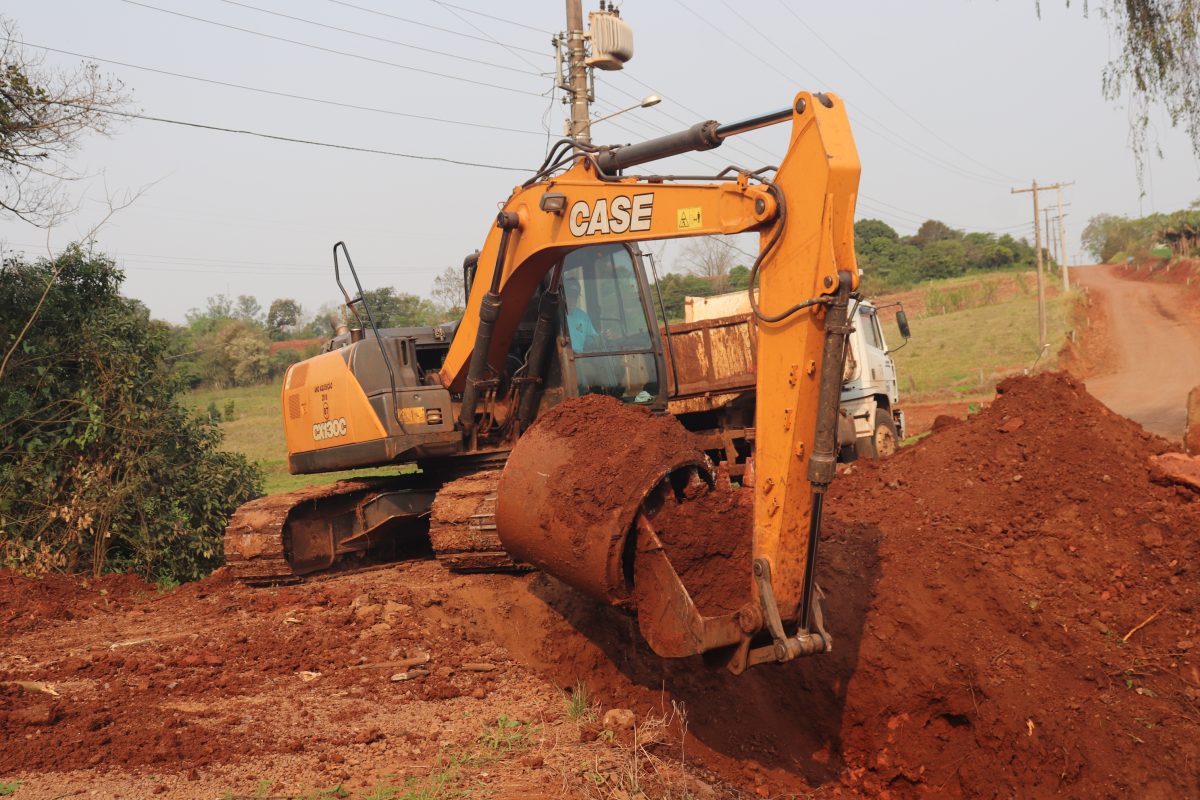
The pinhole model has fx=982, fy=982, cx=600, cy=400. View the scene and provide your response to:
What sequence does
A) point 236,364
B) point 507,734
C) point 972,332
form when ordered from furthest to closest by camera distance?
point 236,364 → point 972,332 → point 507,734

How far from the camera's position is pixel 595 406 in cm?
582

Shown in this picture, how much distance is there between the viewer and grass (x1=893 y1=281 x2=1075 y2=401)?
30.2m

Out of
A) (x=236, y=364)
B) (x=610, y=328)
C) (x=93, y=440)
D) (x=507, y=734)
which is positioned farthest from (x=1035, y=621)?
(x=236, y=364)

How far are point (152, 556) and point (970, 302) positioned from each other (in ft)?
150

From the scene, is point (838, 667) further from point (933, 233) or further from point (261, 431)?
point (933, 233)

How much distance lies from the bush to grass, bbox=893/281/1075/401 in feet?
74.7

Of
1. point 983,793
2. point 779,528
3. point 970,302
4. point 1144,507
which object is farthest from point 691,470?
point 970,302

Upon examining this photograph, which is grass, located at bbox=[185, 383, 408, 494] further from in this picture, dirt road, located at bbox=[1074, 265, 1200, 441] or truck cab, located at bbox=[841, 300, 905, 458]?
dirt road, located at bbox=[1074, 265, 1200, 441]

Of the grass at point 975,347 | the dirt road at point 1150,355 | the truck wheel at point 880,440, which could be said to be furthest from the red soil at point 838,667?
the grass at point 975,347

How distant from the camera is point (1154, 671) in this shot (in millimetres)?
6055

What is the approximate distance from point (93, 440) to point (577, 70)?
11.5m

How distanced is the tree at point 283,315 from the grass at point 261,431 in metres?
13.6

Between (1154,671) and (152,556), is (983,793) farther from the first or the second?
(152,556)

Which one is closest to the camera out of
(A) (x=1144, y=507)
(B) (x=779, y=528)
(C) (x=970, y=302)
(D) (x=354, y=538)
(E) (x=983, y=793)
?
(B) (x=779, y=528)
